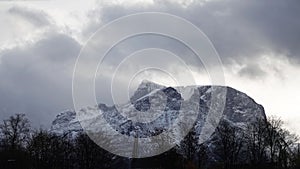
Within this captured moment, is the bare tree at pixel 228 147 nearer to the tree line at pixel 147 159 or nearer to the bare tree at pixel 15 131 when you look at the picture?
the tree line at pixel 147 159

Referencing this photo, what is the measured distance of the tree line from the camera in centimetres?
9531

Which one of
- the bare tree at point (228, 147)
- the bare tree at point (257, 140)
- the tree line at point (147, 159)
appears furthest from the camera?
the bare tree at point (228, 147)

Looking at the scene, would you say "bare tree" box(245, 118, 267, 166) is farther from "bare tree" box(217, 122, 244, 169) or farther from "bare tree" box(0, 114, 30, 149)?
"bare tree" box(0, 114, 30, 149)

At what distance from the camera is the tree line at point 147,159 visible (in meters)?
95.3

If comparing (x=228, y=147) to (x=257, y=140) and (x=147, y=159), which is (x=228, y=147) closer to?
(x=257, y=140)

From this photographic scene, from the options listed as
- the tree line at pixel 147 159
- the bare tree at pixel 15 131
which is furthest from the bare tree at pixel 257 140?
the bare tree at pixel 15 131

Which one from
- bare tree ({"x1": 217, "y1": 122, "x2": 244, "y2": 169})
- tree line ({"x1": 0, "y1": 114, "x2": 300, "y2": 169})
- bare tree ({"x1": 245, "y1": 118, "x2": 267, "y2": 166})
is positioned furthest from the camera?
bare tree ({"x1": 217, "y1": 122, "x2": 244, "y2": 169})

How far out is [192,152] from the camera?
103m

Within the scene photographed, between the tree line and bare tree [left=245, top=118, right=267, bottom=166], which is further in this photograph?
bare tree [left=245, top=118, right=267, bottom=166]

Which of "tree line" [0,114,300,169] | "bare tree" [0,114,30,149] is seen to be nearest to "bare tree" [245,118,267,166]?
"tree line" [0,114,300,169]

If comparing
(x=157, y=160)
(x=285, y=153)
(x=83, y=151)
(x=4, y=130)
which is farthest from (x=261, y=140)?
(x=4, y=130)

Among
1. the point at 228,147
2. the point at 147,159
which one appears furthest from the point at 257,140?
the point at 147,159

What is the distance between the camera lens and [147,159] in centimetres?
10869

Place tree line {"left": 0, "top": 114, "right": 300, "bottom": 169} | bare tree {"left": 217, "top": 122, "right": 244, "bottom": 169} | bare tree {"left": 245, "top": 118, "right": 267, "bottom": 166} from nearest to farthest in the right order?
tree line {"left": 0, "top": 114, "right": 300, "bottom": 169} → bare tree {"left": 245, "top": 118, "right": 267, "bottom": 166} → bare tree {"left": 217, "top": 122, "right": 244, "bottom": 169}
